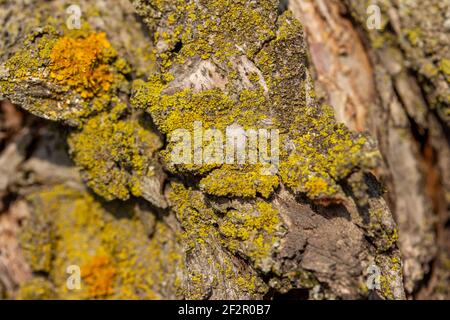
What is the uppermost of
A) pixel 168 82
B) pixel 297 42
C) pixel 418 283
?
pixel 297 42

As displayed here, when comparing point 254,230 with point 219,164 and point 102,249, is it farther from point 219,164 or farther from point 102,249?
point 102,249

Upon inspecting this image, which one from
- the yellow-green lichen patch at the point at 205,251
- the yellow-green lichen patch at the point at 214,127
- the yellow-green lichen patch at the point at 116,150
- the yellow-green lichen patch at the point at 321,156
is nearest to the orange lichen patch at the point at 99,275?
the yellow-green lichen patch at the point at 116,150

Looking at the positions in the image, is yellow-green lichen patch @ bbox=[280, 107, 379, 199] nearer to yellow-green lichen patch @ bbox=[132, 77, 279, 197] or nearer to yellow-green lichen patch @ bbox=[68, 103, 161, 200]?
yellow-green lichen patch @ bbox=[132, 77, 279, 197]

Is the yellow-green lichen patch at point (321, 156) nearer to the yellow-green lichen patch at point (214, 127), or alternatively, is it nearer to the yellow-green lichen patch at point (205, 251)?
the yellow-green lichen patch at point (214, 127)

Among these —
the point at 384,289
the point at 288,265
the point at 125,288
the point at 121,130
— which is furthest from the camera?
the point at 125,288

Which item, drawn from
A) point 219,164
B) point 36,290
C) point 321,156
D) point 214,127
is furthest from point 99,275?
point 321,156

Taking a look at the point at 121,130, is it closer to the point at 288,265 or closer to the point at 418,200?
the point at 288,265

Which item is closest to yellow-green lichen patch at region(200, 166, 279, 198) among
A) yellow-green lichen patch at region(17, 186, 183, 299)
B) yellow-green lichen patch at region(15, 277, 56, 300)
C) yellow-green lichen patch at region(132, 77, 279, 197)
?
yellow-green lichen patch at region(132, 77, 279, 197)
